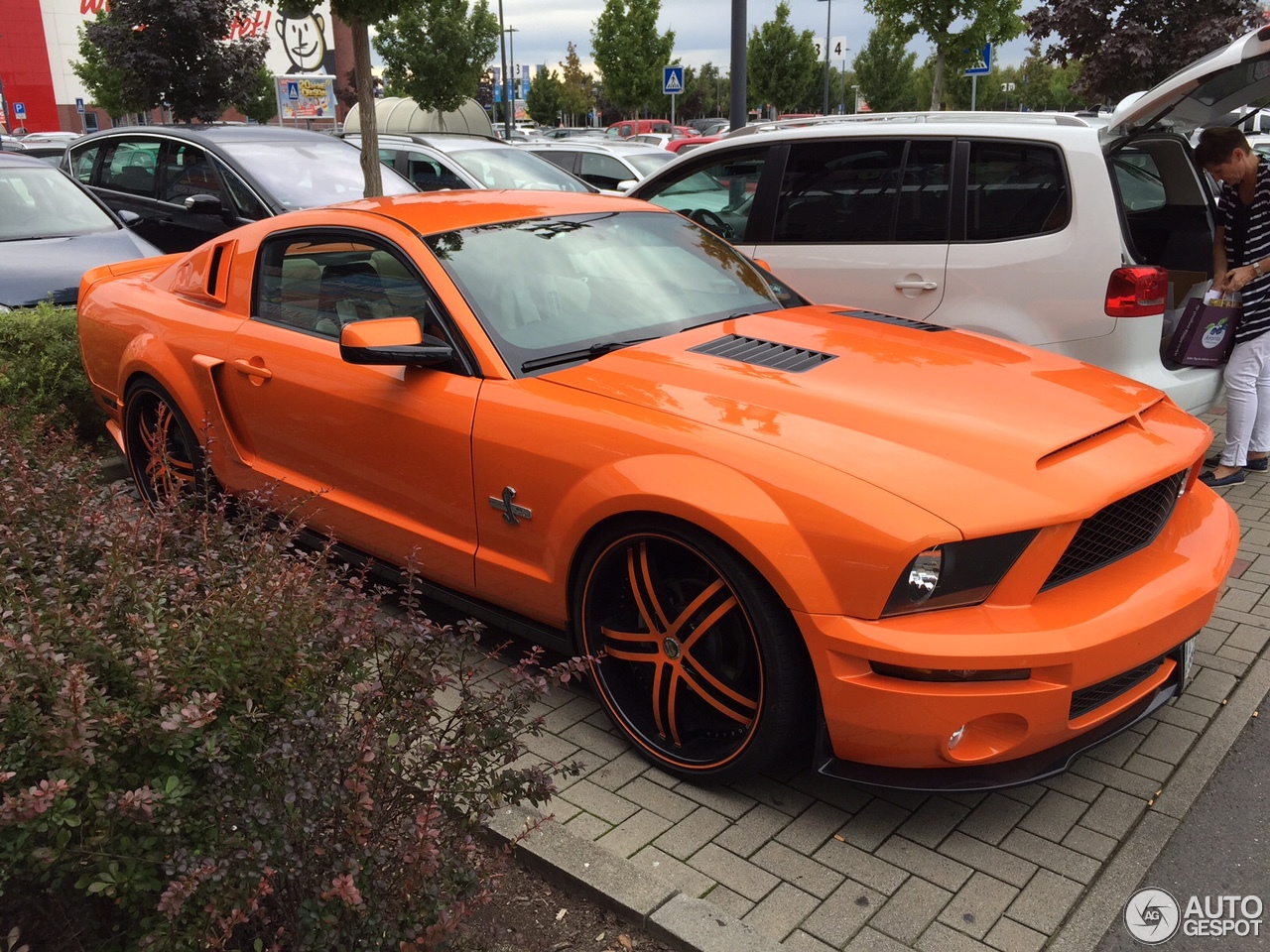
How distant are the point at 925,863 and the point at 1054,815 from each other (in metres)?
0.45

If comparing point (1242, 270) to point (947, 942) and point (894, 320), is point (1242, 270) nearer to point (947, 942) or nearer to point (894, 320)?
point (894, 320)

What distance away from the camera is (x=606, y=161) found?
49.4ft

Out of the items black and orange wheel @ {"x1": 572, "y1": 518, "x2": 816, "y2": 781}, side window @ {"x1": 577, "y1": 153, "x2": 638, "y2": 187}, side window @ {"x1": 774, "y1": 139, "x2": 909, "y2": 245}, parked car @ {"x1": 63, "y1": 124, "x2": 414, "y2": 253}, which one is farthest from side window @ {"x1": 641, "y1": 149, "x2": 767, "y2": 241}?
side window @ {"x1": 577, "y1": 153, "x2": 638, "y2": 187}

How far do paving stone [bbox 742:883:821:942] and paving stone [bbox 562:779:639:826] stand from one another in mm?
508

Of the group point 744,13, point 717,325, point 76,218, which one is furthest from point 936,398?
point 744,13

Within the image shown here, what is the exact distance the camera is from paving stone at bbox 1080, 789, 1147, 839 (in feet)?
9.95

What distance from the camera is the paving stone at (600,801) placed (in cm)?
313

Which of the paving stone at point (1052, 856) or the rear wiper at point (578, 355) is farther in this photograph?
the rear wiper at point (578, 355)

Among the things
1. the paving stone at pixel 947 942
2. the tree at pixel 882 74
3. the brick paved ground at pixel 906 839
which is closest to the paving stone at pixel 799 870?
the brick paved ground at pixel 906 839

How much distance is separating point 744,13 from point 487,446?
11999 millimetres

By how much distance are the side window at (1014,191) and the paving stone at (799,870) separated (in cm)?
350

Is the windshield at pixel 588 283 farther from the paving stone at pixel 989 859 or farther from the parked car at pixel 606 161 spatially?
the parked car at pixel 606 161

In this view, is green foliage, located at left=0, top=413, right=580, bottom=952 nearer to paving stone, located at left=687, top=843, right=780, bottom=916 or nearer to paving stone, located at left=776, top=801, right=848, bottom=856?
paving stone, located at left=687, top=843, right=780, bottom=916

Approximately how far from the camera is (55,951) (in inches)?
86.2
